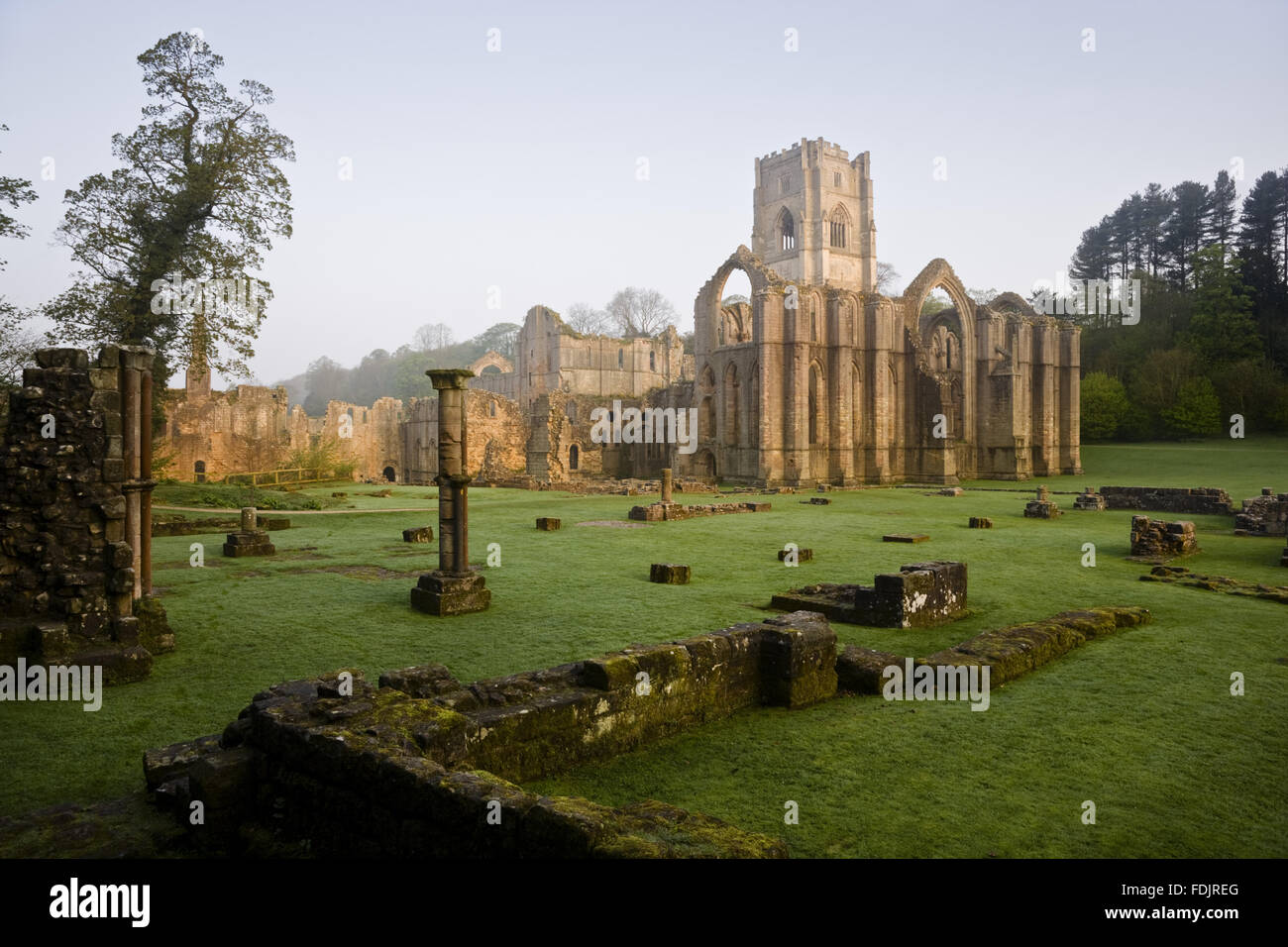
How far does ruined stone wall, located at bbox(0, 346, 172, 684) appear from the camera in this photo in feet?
22.9

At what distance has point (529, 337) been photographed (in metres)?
63.2

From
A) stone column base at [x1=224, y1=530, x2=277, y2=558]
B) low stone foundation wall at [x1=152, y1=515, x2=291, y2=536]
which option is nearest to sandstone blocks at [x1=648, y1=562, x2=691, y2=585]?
stone column base at [x1=224, y1=530, x2=277, y2=558]

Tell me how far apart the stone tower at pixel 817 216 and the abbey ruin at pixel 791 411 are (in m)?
31.1

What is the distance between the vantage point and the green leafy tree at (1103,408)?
47.7 metres

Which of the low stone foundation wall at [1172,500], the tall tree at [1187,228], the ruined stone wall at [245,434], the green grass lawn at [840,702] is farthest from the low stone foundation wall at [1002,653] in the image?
the tall tree at [1187,228]

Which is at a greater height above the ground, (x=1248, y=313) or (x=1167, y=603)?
(x=1248, y=313)

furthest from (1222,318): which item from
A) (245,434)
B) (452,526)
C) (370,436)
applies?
(245,434)

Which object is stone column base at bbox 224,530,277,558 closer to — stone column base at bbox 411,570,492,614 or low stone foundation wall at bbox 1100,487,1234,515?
stone column base at bbox 411,570,492,614

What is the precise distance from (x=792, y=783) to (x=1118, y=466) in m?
43.3

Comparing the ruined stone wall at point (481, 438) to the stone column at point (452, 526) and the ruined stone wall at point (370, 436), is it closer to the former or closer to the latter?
the ruined stone wall at point (370, 436)

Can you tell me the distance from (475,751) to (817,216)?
75.9 metres

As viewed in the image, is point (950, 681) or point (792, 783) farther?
point (950, 681)
